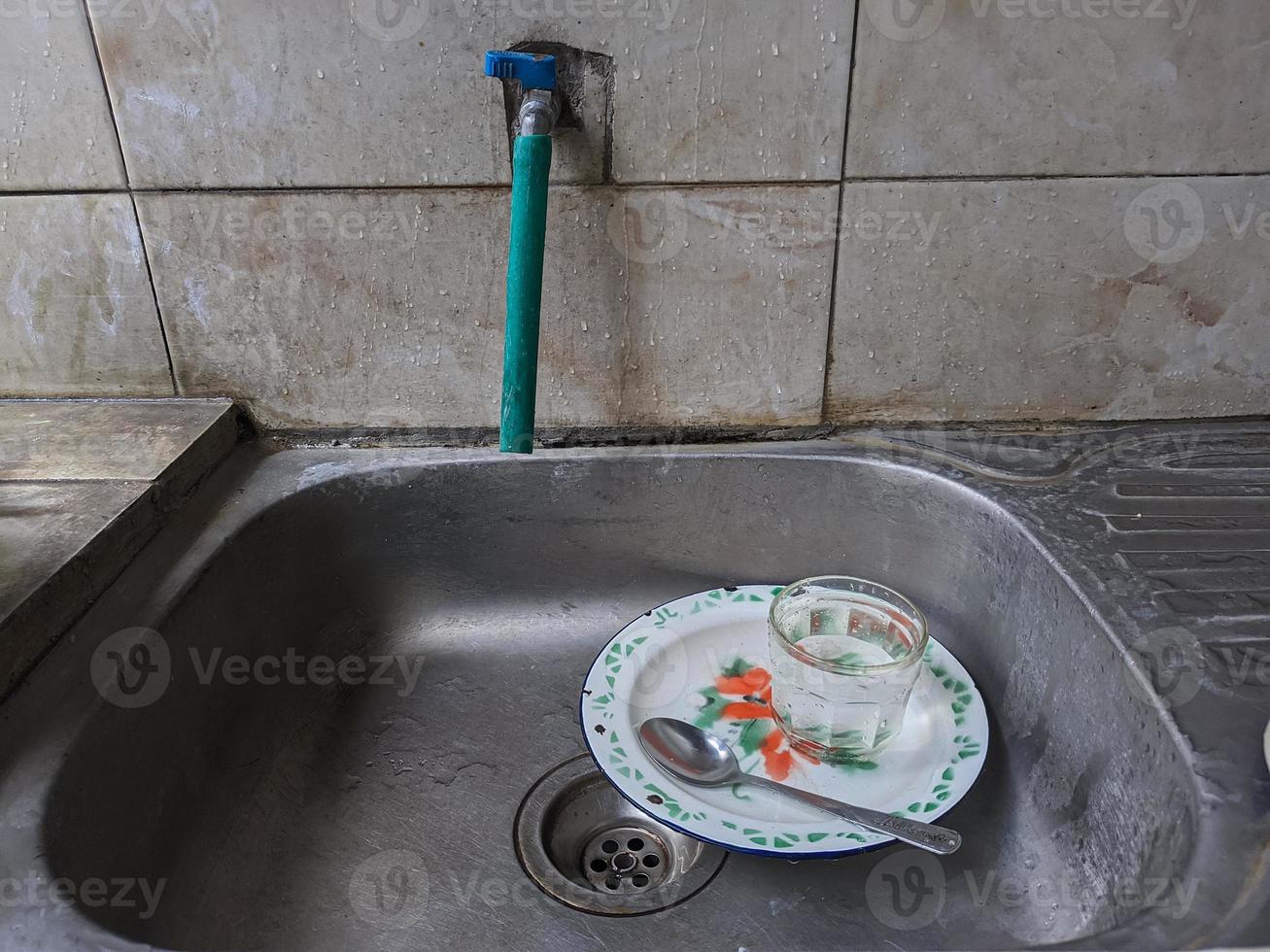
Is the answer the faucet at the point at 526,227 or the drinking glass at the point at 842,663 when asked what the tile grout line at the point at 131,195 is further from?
the drinking glass at the point at 842,663

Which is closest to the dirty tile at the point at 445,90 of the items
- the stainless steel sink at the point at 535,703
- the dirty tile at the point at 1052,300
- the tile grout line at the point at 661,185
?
the tile grout line at the point at 661,185

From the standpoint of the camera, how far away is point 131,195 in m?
0.79

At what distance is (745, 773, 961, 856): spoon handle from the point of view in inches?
22.0

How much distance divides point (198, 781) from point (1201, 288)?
0.95m

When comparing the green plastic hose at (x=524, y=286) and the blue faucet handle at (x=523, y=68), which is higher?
the blue faucet handle at (x=523, y=68)

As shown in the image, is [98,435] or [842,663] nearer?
[842,663]

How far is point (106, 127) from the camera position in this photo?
762 millimetres

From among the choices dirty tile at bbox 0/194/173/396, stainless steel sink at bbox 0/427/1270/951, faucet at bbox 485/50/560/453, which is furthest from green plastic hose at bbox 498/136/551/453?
dirty tile at bbox 0/194/173/396

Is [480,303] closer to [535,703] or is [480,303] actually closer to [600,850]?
[535,703]

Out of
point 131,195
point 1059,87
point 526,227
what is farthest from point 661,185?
point 131,195

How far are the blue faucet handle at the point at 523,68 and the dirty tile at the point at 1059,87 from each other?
0.83 ft

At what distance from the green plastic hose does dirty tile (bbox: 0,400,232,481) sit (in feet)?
0.97

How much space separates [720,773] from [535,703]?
223 millimetres

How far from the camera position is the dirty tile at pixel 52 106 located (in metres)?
0.73
